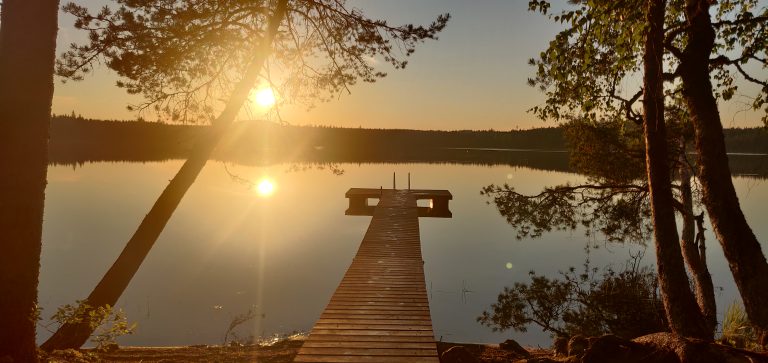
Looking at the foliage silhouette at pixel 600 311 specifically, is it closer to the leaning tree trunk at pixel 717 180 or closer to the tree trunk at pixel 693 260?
the tree trunk at pixel 693 260

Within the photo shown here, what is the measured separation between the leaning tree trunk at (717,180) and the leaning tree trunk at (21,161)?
8.08 meters

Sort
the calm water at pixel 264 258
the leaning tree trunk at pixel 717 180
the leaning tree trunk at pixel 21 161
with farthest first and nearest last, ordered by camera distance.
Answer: the calm water at pixel 264 258 → the leaning tree trunk at pixel 717 180 → the leaning tree trunk at pixel 21 161

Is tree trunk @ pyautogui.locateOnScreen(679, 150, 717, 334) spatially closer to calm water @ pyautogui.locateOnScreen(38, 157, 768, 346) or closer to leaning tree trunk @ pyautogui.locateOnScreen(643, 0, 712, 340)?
calm water @ pyautogui.locateOnScreen(38, 157, 768, 346)

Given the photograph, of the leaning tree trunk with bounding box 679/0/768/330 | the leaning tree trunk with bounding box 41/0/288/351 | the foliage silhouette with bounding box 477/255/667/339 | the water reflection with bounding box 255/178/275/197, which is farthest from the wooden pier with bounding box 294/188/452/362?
the water reflection with bounding box 255/178/275/197

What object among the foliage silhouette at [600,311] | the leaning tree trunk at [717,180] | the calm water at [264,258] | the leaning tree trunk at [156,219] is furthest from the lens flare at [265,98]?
the foliage silhouette at [600,311]

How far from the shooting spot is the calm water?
14.9 meters

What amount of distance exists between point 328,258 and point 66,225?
17031 millimetres

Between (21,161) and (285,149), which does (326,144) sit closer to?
(285,149)

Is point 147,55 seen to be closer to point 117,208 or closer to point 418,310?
point 418,310

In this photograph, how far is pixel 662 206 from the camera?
7293 millimetres

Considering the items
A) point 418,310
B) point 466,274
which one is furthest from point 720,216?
point 466,274

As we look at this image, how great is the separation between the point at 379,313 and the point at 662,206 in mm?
4715

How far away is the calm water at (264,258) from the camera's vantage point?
1488 centimetres

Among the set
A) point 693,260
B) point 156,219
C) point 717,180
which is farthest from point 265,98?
point 693,260
